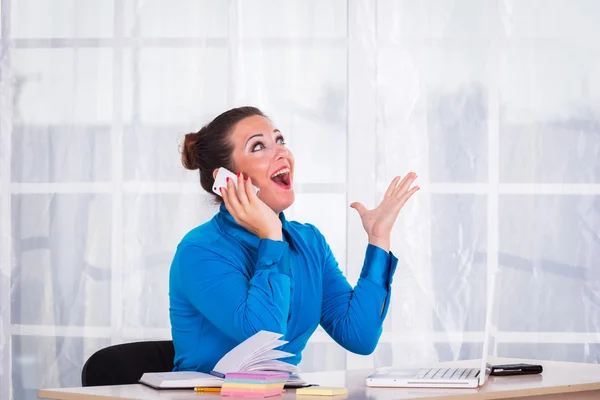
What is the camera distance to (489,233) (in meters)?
3.38

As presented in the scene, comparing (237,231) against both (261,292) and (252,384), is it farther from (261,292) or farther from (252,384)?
(252,384)

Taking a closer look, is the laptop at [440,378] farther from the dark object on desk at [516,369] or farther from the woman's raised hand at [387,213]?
the woman's raised hand at [387,213]

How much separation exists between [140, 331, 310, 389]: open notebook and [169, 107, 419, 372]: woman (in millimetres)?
193

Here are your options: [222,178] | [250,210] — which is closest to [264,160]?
[222,178]

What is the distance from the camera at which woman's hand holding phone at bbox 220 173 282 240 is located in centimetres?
210

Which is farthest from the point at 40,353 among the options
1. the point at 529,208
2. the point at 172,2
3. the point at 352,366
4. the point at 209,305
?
the point at 529,208

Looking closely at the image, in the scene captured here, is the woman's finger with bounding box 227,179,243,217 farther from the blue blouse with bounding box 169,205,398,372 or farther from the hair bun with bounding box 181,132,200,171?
the hair bun with bounding box 181,132,200,171

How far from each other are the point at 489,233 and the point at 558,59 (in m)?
0.73

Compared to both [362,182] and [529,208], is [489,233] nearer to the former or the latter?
[529,208]

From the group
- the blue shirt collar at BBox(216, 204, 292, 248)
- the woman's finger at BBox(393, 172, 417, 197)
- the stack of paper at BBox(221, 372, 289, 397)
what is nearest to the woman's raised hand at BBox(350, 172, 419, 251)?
the woman's finger at BBox(393, 172, 417, 197)

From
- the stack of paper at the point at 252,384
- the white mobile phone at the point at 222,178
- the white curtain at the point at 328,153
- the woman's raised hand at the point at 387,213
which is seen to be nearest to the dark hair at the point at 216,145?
the white mobile phone at the point at 222,178

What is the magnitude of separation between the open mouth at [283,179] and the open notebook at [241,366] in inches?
27.2

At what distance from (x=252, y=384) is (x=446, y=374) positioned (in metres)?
0.51

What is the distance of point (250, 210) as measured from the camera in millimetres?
2137
